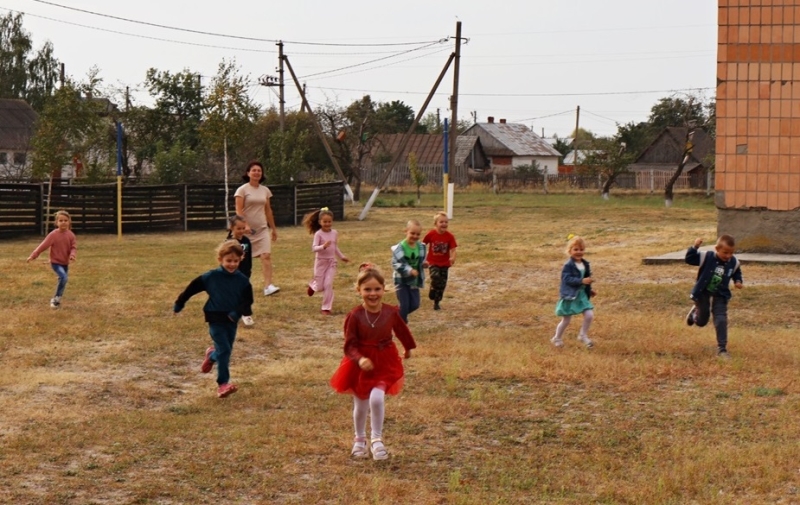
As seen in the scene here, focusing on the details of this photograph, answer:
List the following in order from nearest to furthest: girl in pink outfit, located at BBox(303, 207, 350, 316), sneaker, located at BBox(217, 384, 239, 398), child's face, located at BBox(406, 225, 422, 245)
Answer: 1. sneaker, located at BBox(217, 384, 239, 398)
2. child's face, located at BBox(406, 225, 422, 245)
3. girl in pink outfit, located at BBox(303, 207, 350, 316)

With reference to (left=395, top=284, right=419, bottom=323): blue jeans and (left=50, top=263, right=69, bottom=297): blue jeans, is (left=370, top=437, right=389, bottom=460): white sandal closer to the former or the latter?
(left=395, top=284, right=419, bottom=323): blue jeans

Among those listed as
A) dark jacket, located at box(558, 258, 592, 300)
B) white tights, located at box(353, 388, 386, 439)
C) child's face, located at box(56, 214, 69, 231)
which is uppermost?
child's face, located at box(56, 214, 69, 231)

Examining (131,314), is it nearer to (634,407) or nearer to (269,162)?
(634,407)

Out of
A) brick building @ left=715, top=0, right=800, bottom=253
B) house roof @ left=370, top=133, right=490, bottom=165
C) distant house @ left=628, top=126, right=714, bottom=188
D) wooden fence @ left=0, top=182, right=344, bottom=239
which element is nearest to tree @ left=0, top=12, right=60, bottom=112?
house roof @ left=370, top=133, right=490, bottom=165

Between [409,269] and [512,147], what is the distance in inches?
3350

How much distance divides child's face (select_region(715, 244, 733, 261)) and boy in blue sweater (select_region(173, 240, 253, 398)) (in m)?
4.55

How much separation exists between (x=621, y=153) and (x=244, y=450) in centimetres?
5038

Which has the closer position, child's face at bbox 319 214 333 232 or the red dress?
the red dress

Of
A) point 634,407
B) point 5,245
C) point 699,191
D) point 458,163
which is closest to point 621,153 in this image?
point 699,191

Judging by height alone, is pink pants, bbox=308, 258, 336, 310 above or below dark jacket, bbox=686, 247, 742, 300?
below

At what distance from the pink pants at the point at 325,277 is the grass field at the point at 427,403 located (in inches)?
10.2

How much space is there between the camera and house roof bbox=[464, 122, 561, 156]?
9669 centimetres

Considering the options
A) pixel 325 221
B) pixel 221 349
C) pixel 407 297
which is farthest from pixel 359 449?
pixel 325 221

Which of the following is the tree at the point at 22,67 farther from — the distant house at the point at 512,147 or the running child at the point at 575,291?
the running child at the point at 575,291
